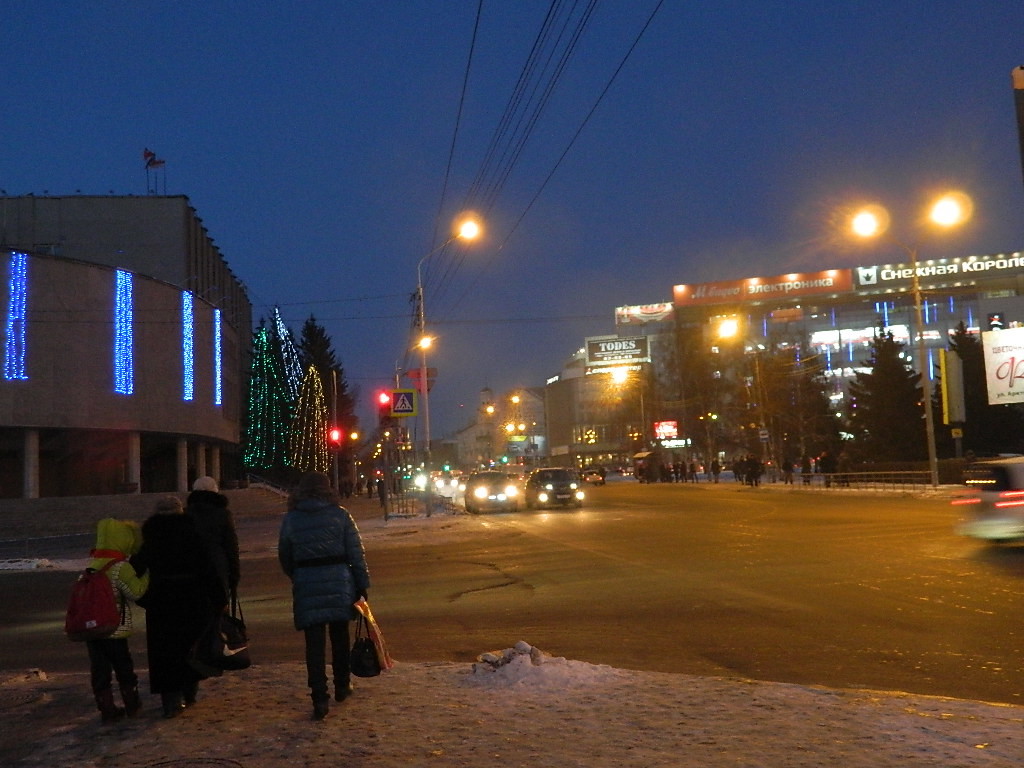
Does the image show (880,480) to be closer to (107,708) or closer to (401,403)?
(401,403)

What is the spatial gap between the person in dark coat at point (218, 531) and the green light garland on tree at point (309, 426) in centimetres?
6107

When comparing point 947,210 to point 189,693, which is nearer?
point 189,693

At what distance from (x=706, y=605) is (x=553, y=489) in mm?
29162

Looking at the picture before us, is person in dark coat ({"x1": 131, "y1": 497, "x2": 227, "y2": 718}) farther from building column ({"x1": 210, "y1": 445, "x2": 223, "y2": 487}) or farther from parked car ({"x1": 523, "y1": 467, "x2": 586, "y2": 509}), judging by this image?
building column ({"x1": 210, "y1": 445, "x2": 223, "y2": 487})

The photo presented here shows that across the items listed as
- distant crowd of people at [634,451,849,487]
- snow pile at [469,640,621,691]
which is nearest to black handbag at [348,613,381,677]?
snow pile at [469,640,621,691]

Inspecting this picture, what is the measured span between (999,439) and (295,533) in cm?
5158

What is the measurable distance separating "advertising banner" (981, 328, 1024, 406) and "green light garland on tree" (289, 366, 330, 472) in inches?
1646

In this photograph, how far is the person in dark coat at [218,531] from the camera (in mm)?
7137

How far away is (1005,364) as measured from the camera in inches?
1608

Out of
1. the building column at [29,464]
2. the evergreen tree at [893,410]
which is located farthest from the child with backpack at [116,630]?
the evergreen tree at [893,410]

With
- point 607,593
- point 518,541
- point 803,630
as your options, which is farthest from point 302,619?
point 518,541

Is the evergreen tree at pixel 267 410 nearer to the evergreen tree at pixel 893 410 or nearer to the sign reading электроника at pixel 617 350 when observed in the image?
the evergreen tree at pixel 893 410

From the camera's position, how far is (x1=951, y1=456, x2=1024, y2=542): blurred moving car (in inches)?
635

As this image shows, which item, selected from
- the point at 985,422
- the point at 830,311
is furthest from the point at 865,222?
the point at 830,311
